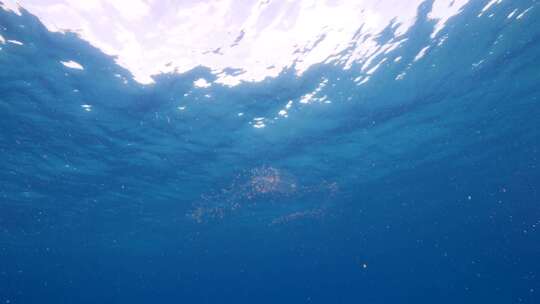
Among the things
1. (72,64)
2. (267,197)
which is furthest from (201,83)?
(267,197)

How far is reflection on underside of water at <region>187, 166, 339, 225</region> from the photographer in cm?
3071

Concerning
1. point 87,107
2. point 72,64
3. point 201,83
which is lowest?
point 201,83

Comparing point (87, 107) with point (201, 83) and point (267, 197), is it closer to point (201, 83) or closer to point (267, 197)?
point (201, 83)

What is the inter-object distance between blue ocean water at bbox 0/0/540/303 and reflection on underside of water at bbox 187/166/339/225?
25 cm

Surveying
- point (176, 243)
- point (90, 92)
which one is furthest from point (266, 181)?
point (176, 243)

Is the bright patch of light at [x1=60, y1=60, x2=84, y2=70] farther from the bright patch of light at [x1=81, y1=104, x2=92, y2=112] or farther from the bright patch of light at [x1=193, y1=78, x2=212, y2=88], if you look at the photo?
the bright patch of light at [x1=193, y1=78, x2=212, y2=88]

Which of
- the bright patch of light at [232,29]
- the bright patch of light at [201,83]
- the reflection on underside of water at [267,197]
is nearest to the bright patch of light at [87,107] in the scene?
the bright patch of light at [232,29]

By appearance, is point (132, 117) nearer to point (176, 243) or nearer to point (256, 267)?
point (176, 243)

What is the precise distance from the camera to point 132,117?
712 inches

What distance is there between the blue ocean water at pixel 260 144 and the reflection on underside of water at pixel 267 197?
247mm

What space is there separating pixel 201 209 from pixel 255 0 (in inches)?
1116

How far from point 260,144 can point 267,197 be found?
46.6 ft

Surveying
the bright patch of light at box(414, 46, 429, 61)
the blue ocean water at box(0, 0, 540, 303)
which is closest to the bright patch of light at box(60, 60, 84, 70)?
the blue ocean water at box(0, 0, 540, 303)

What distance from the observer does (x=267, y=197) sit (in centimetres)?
3681
